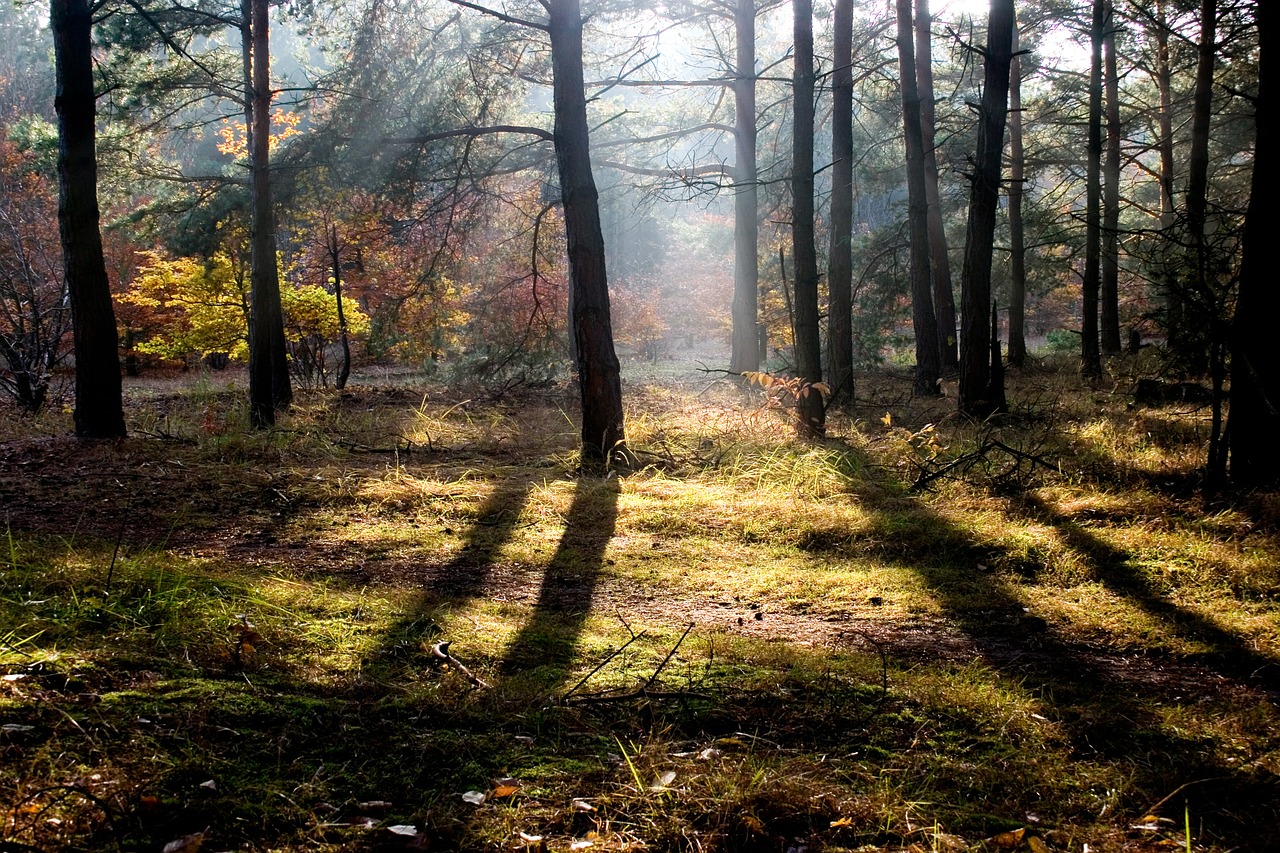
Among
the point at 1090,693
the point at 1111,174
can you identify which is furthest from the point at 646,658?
the point at 1111,174

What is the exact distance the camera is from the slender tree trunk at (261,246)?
34.3 ft

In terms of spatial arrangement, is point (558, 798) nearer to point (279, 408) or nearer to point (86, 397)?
point (86, 397)

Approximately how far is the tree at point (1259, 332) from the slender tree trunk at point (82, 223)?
9.35m

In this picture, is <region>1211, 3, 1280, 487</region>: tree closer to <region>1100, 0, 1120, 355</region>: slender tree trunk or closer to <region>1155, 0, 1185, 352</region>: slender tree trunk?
<region>1155, 0, 1185, 352</region>: slender tree trunk

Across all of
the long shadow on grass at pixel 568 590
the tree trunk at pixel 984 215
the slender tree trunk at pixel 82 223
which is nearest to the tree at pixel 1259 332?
the tree trunk at pixel 984 215

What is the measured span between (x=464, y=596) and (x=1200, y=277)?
5.16 metres

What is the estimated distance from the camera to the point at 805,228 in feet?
29.1

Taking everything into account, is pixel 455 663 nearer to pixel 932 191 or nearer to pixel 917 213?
pixel 917 213

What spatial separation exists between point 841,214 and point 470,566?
909 cm

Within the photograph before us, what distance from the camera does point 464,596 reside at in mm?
4086

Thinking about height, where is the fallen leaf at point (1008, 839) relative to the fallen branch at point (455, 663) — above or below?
below

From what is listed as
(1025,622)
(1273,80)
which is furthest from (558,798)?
(1273,80)

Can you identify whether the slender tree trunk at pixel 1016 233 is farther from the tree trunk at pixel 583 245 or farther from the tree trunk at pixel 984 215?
the tree trunk at pixel 583 245

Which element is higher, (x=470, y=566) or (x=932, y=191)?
(x=932, y=191)
